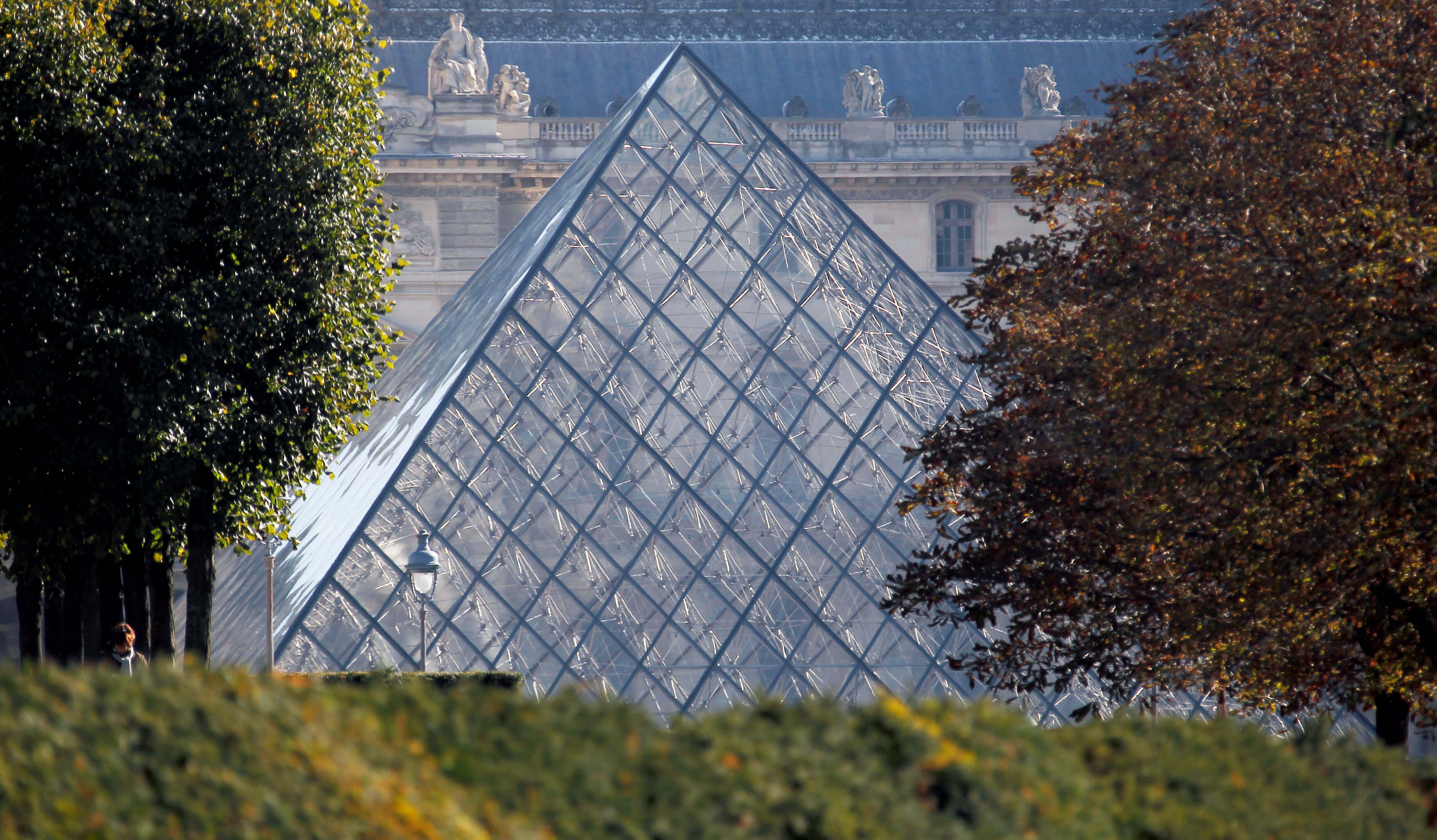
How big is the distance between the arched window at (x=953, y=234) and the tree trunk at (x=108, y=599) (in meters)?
37.5

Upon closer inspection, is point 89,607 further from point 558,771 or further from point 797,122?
point 797,122

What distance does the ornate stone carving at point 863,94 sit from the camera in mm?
51438

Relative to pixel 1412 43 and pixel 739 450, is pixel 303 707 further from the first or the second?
pixel 739 450

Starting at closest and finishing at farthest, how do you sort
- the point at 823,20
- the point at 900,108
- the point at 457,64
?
1. the point at 457,64
2. the point at 900,108
3. the point at 823,20

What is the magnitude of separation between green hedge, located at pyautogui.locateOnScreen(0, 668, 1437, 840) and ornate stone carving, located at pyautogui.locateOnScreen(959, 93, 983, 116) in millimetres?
49799

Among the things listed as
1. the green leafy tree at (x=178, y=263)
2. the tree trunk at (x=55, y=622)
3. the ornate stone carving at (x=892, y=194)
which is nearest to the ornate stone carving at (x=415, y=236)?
the ornate stone carving at (x=892, y=194)

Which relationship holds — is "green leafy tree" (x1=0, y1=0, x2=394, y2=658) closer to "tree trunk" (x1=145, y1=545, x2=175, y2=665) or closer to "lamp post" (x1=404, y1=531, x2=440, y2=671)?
"tree trunk" (x1=145, y1=545, x2=175, y2=665)

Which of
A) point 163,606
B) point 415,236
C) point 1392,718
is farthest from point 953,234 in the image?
point 1392,718

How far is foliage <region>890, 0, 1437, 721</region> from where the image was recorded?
1053 centimetres

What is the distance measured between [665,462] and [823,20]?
39765 mm

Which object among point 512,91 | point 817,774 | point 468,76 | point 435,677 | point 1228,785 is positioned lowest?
point 817,774

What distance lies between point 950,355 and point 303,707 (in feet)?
62.0

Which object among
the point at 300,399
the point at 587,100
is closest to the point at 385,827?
the point at 300,399

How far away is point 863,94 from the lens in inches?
2031
